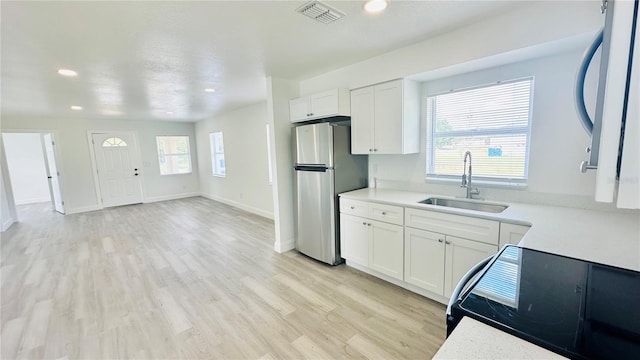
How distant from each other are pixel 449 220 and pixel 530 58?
→ 4.86ft

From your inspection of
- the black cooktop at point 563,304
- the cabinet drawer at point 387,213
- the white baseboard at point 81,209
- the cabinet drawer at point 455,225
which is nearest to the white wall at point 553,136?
the cabinet drawer at point 455,225

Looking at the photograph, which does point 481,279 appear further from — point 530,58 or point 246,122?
point 246,122

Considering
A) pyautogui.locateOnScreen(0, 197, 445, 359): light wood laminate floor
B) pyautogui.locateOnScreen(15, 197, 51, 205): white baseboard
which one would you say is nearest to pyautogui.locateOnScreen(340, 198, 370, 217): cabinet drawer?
pyautogui.locateOnScreen(0, 197, 445, 359): light wood laminate floor

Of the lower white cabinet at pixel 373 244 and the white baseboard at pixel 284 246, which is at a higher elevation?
the lower white cabinet at pixel 373 244

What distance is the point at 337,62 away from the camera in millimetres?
3039

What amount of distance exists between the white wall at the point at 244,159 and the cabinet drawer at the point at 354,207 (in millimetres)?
2731

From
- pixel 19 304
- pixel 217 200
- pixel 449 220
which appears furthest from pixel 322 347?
pixel 217 200

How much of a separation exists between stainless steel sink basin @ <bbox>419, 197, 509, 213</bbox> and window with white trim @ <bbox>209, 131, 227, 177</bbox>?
569cm

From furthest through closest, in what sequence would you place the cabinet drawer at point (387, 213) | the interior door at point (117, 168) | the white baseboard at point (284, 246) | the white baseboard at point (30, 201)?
the white baseboard at point (30, 201) < the interior door at point (117, 168) < the white baseboard at point (284, 246) < the cabinet drawer at point (387, 213)

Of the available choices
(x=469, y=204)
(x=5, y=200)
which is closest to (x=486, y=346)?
(x=469, y=204)

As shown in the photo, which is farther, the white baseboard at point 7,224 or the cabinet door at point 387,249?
the white baseboard at point 7,224

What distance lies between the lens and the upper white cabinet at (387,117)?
275cm

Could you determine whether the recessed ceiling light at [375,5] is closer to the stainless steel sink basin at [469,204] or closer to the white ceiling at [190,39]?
the white ceiling at [190,39]

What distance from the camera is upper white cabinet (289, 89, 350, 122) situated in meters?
3.16
